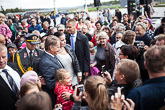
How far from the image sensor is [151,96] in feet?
4.74

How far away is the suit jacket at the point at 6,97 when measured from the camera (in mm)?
1812

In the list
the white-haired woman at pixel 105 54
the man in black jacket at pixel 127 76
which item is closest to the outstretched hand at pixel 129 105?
the man in black jacket at pixel 127 76

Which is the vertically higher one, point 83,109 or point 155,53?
point 155,53

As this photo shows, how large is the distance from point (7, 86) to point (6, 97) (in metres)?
0.13

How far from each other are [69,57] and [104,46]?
1094mm

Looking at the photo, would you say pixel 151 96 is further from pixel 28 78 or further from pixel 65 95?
pixel 28 78

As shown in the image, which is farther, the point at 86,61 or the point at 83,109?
the point at 86,61

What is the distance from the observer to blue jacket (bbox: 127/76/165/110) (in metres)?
1.45

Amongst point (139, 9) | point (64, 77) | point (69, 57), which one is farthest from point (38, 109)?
point (139, 9)

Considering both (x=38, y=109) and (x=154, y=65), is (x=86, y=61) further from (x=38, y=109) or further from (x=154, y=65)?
(x=38, y=109)

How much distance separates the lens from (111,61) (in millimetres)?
3551

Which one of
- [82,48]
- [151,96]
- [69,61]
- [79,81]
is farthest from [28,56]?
[151,96]

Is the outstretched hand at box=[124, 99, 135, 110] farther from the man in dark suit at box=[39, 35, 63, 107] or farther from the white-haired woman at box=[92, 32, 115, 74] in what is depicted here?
the white-haired woman at box=[92, 32, 115, 74]

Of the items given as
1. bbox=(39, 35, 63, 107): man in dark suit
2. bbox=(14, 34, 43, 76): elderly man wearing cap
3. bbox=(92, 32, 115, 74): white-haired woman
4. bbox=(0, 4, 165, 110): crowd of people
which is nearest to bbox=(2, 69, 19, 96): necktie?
bbox=(0, 4, 165, 110): crowd of people
